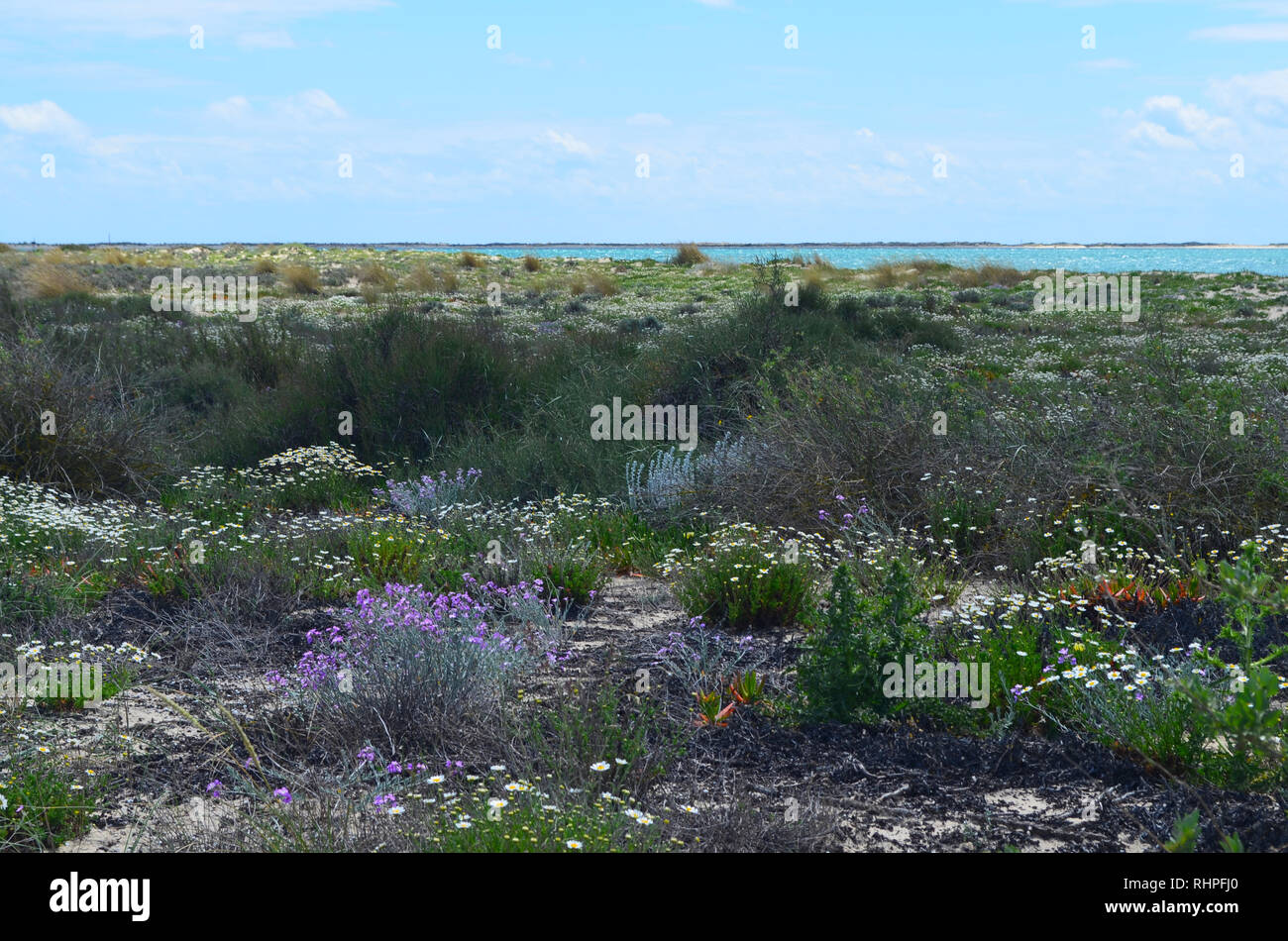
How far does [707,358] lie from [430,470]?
3.08 meters

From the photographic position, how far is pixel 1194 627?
4.79 metres

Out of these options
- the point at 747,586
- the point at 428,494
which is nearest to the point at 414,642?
the point at 747,586

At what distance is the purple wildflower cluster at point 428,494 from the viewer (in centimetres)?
804

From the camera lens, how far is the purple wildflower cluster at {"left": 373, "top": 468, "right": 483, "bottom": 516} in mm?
8039

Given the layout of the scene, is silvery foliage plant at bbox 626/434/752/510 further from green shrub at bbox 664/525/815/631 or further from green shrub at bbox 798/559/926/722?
green shrub at bbox 798/559/926/722

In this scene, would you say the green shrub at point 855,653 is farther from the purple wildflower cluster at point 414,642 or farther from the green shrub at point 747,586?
the purple wildflower cluster at point 414,642

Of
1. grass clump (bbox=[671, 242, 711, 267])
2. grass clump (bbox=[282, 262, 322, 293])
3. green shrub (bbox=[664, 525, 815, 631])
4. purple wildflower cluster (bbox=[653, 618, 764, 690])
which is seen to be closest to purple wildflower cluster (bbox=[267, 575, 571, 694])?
purple wildflower cluster (bbox=[653, 618, 764, 690])

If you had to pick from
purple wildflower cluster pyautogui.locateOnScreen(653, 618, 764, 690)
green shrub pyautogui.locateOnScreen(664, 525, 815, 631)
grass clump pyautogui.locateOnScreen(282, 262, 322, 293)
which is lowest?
purple wildflower cluster pyautogui.locateOnScreen(653, 618, 764, 690)

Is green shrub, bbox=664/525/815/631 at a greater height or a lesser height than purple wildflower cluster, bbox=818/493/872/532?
lesser

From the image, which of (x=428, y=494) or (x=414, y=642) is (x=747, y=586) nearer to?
(x=414, y=642)

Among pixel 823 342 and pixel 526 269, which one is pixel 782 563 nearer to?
pixel 823 342

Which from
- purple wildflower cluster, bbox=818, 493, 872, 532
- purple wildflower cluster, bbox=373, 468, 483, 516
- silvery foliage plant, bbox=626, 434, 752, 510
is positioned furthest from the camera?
purple wildflower cluster, bbox=373, 468, 483, 516

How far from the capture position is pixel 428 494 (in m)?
8.02
